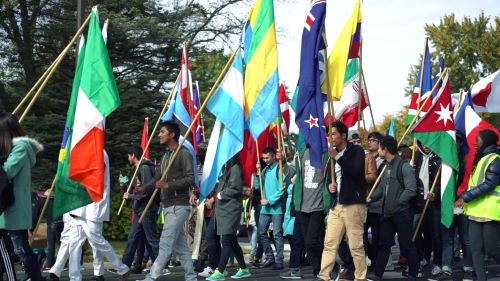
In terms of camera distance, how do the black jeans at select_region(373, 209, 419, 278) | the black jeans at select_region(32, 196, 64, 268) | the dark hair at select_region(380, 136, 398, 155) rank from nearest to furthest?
the black jeans at select_region(373, 209, 419, 278)
the dark hair at select_region(380, 136, 398, 155)
the black jeans at select_region(32, 196, 64, 268)

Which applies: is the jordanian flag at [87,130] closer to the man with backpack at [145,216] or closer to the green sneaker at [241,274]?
the man with backpack at [145,216]

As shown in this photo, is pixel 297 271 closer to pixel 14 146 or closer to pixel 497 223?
pixel 497 223

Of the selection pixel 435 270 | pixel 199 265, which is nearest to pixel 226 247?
pixel 199 265

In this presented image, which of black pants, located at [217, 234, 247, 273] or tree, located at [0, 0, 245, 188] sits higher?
tree, located at [0, 0, 245, 188]

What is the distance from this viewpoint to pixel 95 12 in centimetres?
1005

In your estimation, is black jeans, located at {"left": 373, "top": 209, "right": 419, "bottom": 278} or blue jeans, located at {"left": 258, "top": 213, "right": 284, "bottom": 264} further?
blue jeans, located at {"left": 258, "top": 213, "right": 284, "bottom": 264}

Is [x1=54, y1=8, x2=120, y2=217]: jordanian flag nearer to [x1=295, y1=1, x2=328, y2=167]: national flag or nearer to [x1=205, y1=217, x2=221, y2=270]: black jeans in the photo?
[x1=295, y1=1, x2=328, y2=167]: national flag

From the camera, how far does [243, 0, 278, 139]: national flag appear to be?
1177 centimetres

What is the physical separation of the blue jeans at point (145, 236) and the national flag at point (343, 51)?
3221 mm

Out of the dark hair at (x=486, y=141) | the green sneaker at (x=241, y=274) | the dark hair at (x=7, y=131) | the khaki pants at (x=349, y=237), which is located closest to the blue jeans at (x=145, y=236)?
the green sneaker at (x=241, y=274)

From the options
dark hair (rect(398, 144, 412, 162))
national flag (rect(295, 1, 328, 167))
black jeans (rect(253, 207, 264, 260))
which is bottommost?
black jeans (rect(253, 207, 264, 260))

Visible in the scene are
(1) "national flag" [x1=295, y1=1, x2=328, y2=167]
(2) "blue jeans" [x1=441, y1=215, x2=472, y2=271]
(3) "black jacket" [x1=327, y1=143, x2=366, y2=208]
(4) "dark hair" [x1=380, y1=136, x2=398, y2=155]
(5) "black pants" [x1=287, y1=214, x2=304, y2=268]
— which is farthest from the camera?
(5) "black pants" [x1=287, y1=214, x2=304, y2=268]

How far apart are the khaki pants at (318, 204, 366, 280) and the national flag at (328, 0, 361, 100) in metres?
1.49

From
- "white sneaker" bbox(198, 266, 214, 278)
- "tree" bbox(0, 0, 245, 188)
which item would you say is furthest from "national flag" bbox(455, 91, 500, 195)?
"tree" bbox(0, 0, 245, 188)
